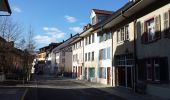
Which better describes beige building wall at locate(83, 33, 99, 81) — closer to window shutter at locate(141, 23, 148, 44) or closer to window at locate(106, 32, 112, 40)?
window at locate(106, 32, 112, 40)

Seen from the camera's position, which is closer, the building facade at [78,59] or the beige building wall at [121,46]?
the beige building wall at [121,46]

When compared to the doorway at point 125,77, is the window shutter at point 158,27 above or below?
above

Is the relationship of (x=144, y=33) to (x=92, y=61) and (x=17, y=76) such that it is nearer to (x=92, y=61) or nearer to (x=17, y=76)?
(x=92, y=61)

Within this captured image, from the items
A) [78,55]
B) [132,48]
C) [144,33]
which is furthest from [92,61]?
[144,33]

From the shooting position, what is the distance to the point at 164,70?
2303 centimetres

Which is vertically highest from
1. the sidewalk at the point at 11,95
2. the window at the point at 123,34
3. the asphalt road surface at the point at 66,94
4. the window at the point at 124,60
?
the window at the point at 123,34

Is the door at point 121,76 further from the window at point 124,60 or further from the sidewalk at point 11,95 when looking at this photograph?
the sidewalk at point 11,95

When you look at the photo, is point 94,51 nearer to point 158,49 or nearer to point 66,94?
→ point 66,94

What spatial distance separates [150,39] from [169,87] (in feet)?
15.9

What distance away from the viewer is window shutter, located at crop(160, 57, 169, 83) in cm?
2275

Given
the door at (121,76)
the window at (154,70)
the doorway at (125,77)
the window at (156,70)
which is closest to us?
the window at (154,70)

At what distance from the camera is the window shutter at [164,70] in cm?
2275

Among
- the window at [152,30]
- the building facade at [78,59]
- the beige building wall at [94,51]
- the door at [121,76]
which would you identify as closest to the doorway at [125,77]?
the door at [121,76]

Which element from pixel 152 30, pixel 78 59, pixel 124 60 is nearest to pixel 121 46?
pixel 124 60
